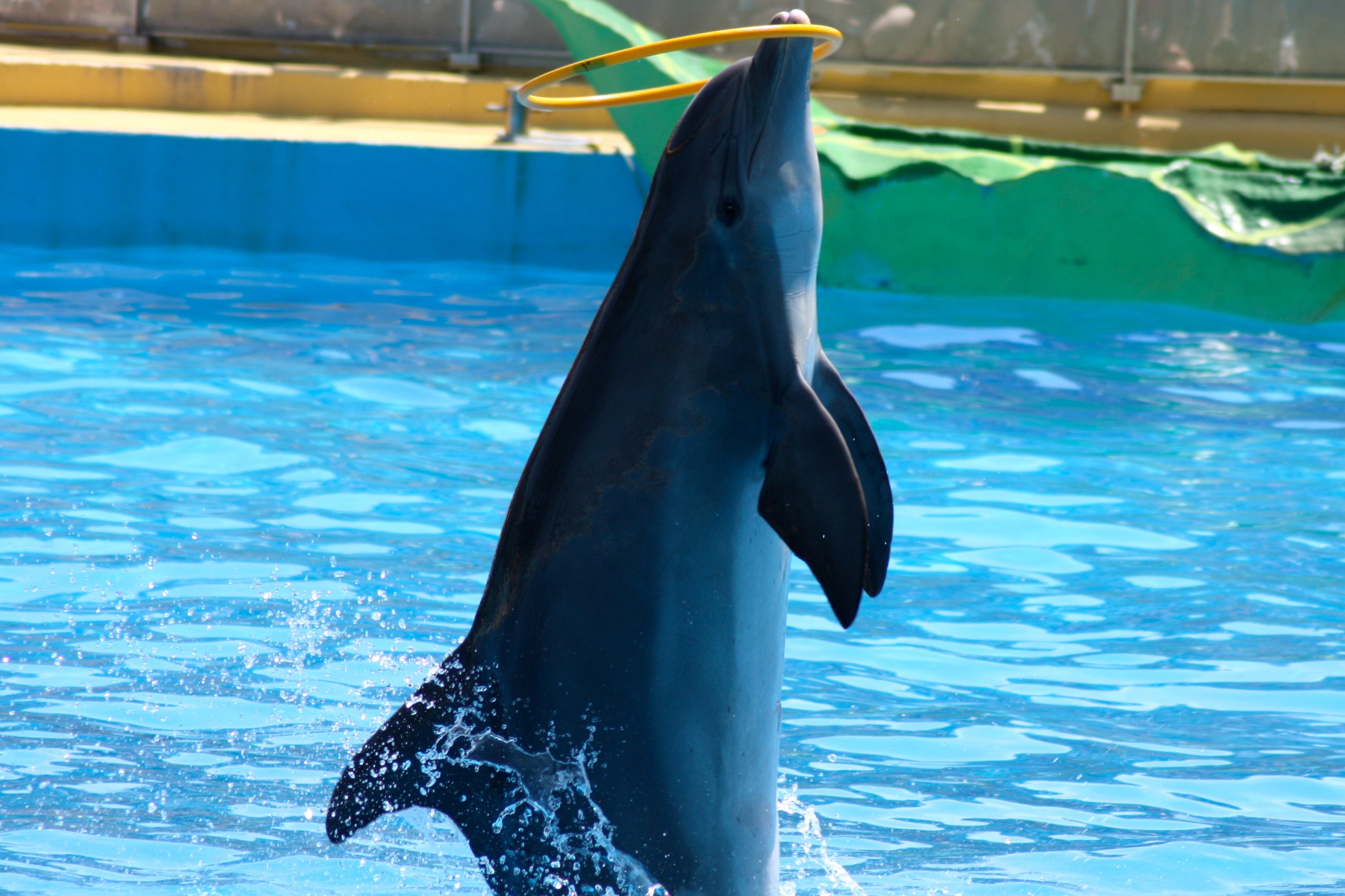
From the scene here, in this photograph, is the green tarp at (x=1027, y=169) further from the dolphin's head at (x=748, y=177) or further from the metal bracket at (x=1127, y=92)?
the dolphin's head at (x=748, y=177)

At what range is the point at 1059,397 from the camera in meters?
7.14

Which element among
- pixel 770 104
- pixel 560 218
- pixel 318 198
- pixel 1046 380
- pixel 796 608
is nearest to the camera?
pixel 770 104

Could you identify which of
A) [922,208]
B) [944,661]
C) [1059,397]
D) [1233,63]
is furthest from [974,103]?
[944,661]

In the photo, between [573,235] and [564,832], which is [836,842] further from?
[573,235]

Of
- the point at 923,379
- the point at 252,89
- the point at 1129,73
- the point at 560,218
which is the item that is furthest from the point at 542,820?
the point at 1129,73

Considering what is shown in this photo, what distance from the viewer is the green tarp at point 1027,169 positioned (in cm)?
899

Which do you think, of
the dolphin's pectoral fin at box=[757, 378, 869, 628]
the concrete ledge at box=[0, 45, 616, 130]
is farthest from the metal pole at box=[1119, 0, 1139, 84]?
the dolphin's pectoral fin at box=[757, 378, 869, 628]

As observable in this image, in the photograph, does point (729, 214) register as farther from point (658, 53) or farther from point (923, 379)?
point (923, 379)

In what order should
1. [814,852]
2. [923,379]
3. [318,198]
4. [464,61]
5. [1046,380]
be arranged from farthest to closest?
1. [464,61]
2. [318,198]
3. [1046,380]
4. [923,379]
5. [814,852]

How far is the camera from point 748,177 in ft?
7.32

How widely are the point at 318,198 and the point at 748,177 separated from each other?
A: 8.18m

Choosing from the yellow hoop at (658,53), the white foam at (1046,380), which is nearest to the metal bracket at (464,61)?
the white foam at (1046,380)

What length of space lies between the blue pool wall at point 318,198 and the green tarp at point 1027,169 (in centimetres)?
79

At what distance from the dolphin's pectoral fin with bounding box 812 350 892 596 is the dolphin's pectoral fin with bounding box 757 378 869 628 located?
10cm
